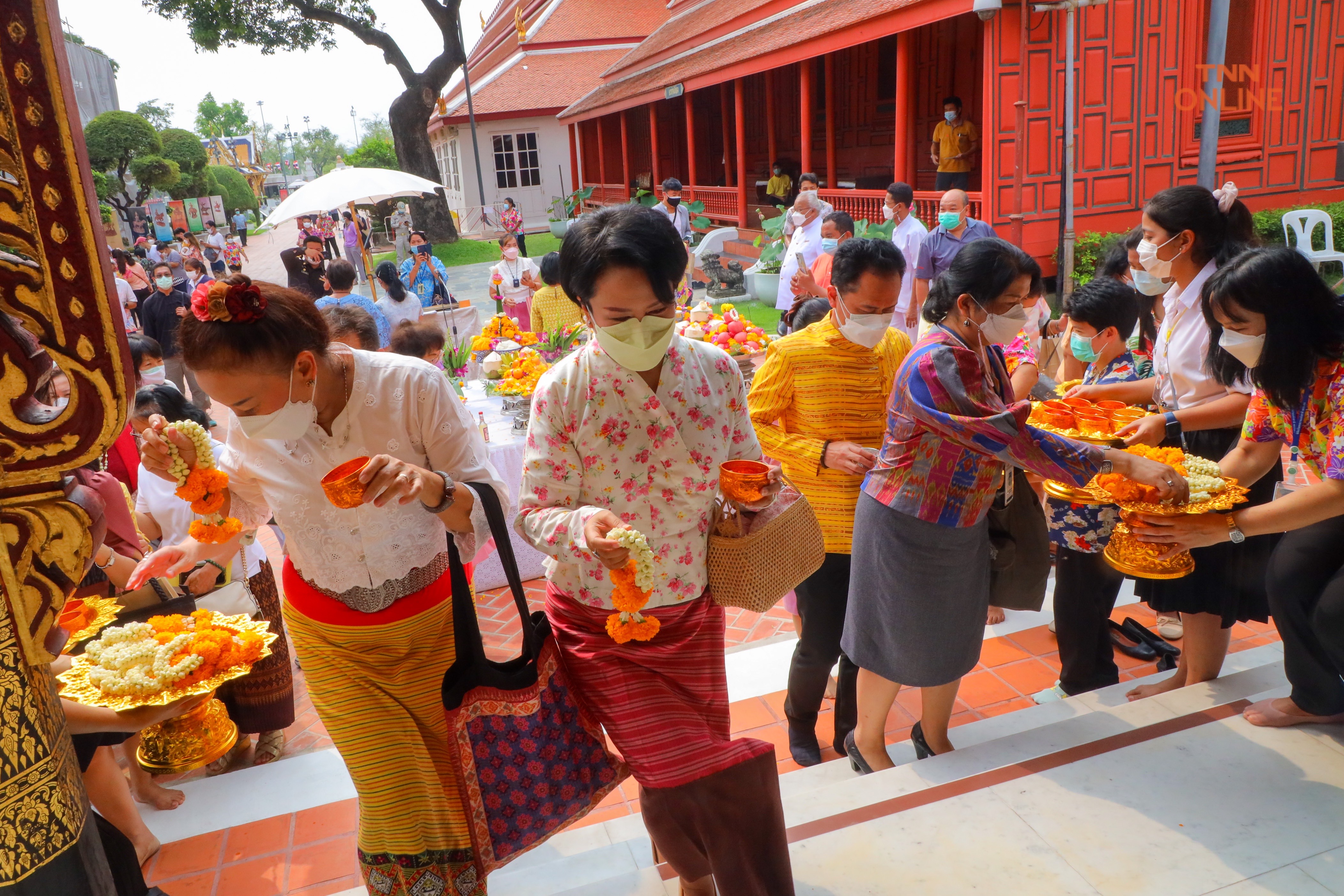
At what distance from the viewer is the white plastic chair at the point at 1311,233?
10.3m

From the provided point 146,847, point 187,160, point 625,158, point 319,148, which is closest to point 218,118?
point 319,148

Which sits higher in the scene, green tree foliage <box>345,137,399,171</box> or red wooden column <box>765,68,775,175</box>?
green tree foliage <box>345,137,399,171</box>

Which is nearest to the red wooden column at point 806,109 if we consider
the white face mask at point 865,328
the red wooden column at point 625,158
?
the red wooden column at point 625,158

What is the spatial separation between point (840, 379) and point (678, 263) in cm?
121

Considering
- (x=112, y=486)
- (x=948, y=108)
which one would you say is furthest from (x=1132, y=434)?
(x=948, y=108)

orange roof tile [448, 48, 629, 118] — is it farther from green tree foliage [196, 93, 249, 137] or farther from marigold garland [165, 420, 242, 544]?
green tree foliage [196, 93, 249, 137]

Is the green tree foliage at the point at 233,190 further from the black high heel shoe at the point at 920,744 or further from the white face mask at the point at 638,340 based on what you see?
the white face mask at the point at 638,340

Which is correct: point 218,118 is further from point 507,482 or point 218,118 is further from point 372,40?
point 507,482

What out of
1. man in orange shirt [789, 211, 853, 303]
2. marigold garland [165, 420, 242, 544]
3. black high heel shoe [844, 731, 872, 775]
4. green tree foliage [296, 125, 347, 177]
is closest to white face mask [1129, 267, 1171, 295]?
man in orange shirt [789, 211, 853, 303]

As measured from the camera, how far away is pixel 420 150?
28031 mm

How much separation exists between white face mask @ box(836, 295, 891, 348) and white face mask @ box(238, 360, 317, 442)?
1695mm

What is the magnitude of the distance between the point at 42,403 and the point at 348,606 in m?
1.10

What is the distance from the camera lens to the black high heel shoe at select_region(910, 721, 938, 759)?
311cm

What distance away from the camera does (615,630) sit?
196 cm
